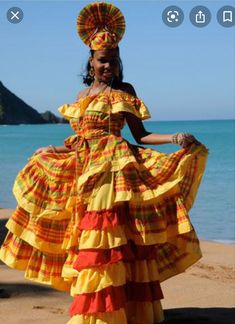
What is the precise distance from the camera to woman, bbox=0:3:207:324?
447cm

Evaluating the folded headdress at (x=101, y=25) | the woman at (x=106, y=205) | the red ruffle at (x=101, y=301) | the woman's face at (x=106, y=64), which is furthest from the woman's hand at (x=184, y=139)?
the red ruffle at (x=101, y=301)

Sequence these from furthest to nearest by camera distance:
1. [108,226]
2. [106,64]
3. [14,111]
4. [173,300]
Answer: [14,111] < [173,300] < [106,64] < [108,226]

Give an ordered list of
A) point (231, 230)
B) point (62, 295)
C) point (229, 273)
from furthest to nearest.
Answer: point (231, 230) < point (229, 273) < point (62, 295)

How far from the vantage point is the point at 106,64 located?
4750 mm

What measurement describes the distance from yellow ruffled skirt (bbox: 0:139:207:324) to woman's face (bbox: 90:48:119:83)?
461mm

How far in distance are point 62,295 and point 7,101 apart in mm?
105910

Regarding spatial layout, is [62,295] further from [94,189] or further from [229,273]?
[229,273]

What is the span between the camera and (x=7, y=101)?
110 m

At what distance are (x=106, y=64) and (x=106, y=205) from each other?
97cm

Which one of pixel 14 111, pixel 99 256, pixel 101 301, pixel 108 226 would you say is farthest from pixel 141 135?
pixel 14 111

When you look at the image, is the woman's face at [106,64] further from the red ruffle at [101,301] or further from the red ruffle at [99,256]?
the red ruffle at [101,301]

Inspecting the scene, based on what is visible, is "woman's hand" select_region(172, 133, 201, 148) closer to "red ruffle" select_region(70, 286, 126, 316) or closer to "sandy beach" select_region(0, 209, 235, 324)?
"red ruffle" select_region(70, 286, 126, 316)

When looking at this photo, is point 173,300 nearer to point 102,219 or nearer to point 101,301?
point 101,301

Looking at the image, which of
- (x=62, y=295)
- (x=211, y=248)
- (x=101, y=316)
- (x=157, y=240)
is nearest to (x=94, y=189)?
(x=157, y=240)
